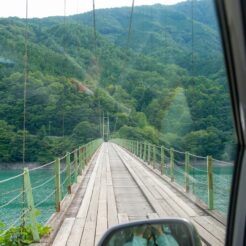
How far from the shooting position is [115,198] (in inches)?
177

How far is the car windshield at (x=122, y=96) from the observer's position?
5.28 ft

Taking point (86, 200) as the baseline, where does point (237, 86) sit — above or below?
above

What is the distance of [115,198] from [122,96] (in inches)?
Answer: 55.6

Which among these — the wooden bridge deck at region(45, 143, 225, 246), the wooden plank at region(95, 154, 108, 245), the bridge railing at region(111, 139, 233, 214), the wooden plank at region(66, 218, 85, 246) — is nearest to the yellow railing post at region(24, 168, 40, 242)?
the wooden bridge deck at region(45, 143, 225, 246)

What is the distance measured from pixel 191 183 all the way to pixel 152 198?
4.53 feet

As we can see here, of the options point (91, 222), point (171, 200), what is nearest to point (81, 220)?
point (91, 222)

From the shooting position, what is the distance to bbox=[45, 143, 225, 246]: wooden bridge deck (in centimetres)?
287

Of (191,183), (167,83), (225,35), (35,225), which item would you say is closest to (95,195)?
(35,225)

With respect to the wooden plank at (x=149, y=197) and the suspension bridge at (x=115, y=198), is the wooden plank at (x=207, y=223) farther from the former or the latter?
the wooden plank at (x=149, y=197)

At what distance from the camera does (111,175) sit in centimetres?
622

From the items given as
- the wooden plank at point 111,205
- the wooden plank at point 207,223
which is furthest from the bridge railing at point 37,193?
the wooden plank at point 207,223

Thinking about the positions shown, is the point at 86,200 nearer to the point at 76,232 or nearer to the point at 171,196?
the point at 171,196

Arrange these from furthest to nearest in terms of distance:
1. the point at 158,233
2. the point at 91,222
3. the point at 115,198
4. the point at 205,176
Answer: the point at 115,198
the point at 91,222
the point at 205,176
the point at 158,233

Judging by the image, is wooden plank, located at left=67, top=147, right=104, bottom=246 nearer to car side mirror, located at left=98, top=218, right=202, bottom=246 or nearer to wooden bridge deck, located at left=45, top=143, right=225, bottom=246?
wooden bridge deck, located at left=45, top=143, right=225, bottom=246
